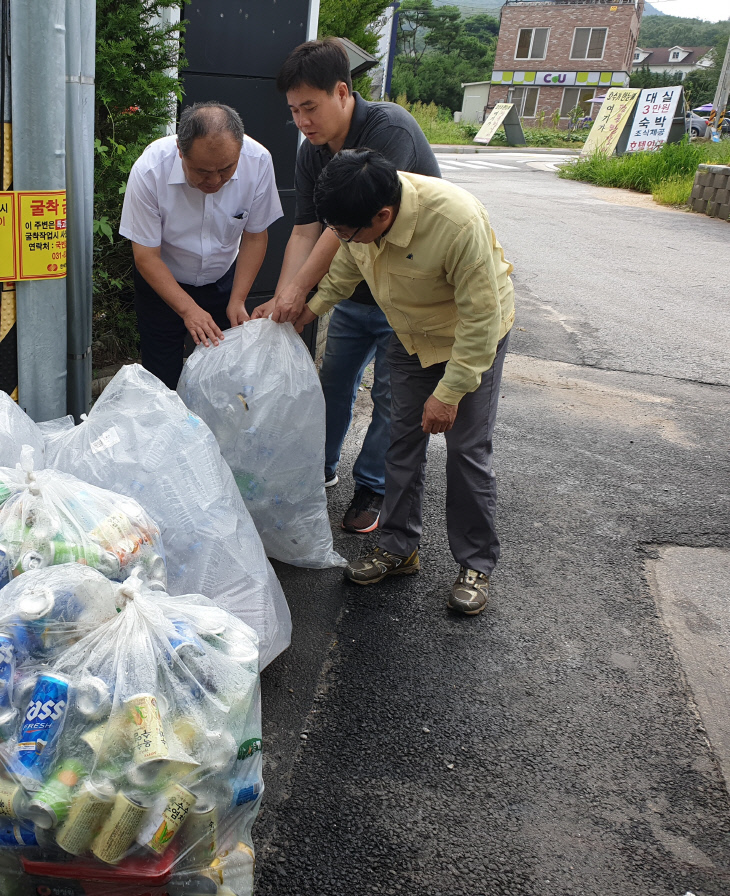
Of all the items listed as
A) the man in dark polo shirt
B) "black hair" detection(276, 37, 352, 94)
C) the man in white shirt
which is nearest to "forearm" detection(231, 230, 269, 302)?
the man in white shirt

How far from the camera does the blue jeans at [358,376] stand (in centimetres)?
307

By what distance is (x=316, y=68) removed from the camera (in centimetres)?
246

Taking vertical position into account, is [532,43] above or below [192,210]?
above

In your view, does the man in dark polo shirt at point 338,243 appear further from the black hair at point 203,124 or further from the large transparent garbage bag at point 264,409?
the black hair at point 203,124

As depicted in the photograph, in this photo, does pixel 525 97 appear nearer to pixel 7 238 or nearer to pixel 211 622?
pixel 7 238

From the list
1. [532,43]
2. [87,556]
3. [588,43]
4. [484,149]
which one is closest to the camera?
[87,556]

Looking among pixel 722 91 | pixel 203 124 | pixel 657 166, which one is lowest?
pixel 203 124

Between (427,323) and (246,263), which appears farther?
(246,263)

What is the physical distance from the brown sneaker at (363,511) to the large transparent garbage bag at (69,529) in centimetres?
142

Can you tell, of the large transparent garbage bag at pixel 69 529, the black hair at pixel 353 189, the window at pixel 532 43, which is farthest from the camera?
the window at pixel 532 43

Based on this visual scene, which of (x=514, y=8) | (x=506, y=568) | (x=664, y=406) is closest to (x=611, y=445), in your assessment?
(x=664, y=406)

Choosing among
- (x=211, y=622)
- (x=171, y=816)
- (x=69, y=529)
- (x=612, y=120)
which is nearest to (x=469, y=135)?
(x=612, y=120)

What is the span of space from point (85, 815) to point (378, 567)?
1.69 m

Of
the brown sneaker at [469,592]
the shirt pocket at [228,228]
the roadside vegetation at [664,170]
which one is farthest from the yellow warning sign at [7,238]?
the roadside vegetation at [664,170]
